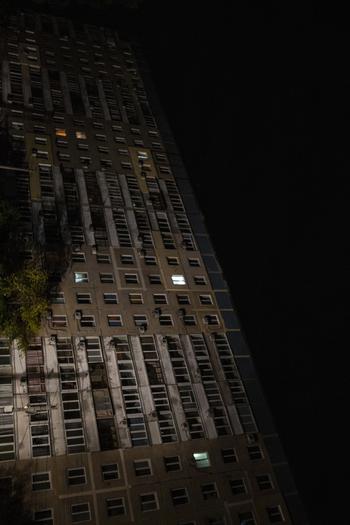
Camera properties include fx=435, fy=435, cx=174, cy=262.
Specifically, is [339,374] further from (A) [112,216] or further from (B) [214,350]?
(A) [112,216]

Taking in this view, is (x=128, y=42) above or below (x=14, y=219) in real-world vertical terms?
above

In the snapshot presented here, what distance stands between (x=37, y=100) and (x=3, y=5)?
1120 centimetres

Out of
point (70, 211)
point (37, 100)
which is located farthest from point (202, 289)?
point (37, 100)

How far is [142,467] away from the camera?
2945 cm

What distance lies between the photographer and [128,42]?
211 ft

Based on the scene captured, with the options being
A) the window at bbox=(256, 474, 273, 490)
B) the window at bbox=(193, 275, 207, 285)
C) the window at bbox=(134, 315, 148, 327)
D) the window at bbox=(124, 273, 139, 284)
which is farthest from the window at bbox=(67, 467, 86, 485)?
the window at bbox=(193, 275, 207, 285)

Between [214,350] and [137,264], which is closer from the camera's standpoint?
[214,350]

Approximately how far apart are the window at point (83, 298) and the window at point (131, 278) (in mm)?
3975

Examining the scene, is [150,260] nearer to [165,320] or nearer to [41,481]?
[165,320]

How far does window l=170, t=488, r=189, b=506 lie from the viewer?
28922 millimetres

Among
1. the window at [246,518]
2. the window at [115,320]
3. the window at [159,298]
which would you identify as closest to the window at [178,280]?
the window at [159,298]

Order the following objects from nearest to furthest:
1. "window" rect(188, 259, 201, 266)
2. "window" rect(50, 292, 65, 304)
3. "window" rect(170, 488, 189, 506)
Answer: "window" rect(170, 488, 189, 506)
"window" rect(50, 292, 65, 304)
"window" rect(188, 259, 201, 266)

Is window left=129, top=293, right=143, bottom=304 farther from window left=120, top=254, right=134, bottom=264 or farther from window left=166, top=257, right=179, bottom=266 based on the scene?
window left=166, top=257, right=179, bottom=266

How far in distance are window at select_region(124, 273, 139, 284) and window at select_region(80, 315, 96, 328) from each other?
16.9 ft
